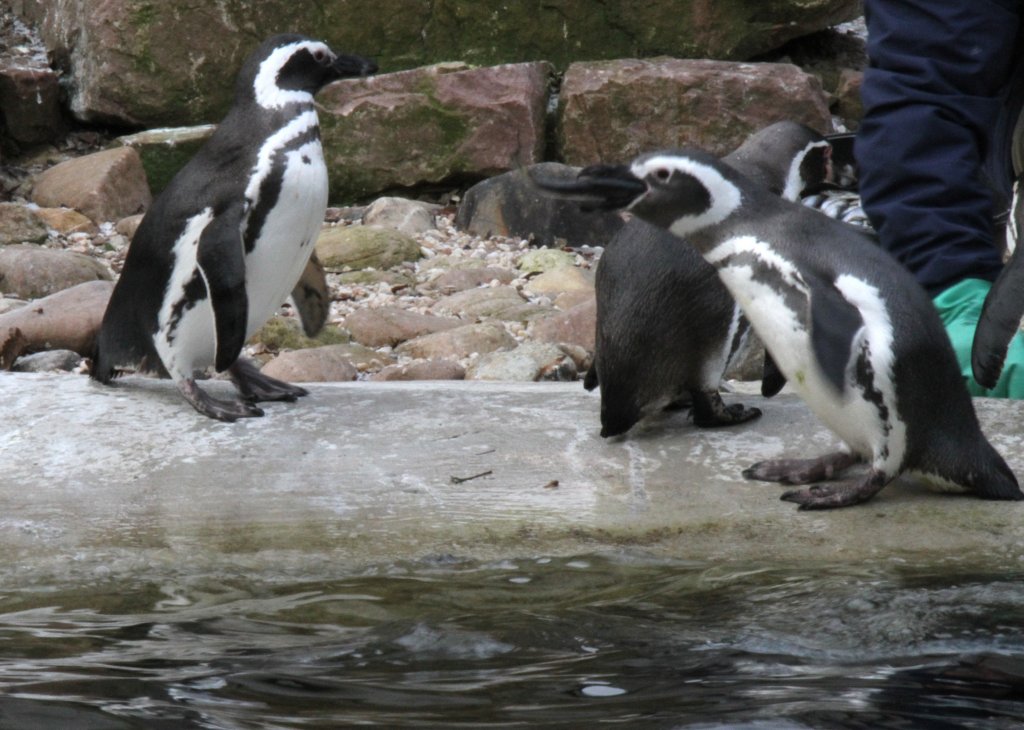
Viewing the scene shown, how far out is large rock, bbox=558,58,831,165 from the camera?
24.4 feet

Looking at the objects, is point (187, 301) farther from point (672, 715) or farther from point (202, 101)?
point (202, 101)

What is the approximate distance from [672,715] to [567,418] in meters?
1.61

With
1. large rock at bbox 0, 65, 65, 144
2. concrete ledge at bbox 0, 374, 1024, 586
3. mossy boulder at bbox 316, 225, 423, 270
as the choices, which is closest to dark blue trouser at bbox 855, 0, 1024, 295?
concrete ledge at bbox 0, 374, 1024, 586

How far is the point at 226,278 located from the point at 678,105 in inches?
187

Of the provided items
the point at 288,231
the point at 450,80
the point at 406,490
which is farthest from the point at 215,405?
the point at 450,80

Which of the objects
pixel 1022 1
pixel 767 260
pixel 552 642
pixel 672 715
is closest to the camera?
pixel 672 715

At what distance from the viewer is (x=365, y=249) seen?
21.8 feet

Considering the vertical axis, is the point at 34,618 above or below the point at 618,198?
below

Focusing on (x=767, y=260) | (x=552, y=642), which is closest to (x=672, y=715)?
(x=552, y=642)

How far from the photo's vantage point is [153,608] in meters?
2.29

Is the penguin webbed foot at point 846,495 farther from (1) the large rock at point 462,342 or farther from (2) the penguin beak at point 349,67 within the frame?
(1) the large rock at point 462,342

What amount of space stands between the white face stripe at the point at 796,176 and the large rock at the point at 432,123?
4.13 meters

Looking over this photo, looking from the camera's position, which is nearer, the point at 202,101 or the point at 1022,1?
the point at 1022,1

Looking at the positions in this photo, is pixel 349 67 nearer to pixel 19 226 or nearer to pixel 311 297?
pixel 311 297
